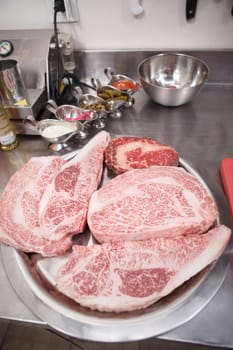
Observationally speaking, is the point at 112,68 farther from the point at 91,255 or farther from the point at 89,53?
the point at 91,255

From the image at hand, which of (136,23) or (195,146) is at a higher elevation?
(136,23)

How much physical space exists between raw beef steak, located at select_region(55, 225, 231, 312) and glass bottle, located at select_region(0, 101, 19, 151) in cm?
48

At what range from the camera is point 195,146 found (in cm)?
89

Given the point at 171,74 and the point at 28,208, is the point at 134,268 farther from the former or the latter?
the point at 171,74

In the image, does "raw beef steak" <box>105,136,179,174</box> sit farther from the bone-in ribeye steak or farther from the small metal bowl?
the small metal bowl

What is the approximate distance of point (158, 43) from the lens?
1076 mm

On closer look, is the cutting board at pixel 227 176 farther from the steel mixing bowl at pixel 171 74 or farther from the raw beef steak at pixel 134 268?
the steel mixing bowl at pixel 171 74

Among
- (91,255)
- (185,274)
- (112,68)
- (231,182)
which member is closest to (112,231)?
(91,255)

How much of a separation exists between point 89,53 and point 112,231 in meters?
0.82

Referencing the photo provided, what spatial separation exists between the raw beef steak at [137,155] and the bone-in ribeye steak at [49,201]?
40 millimetres

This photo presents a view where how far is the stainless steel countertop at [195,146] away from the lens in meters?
0.51

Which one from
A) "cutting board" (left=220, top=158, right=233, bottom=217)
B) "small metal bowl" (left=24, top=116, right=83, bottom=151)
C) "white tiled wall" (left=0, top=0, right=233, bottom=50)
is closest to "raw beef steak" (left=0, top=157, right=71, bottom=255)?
"small metal bowl" (left=24, top=116, right=83, bottom=151)

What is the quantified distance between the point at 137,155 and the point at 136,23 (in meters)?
0.59

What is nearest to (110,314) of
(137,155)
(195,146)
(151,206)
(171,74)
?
(151,206)
